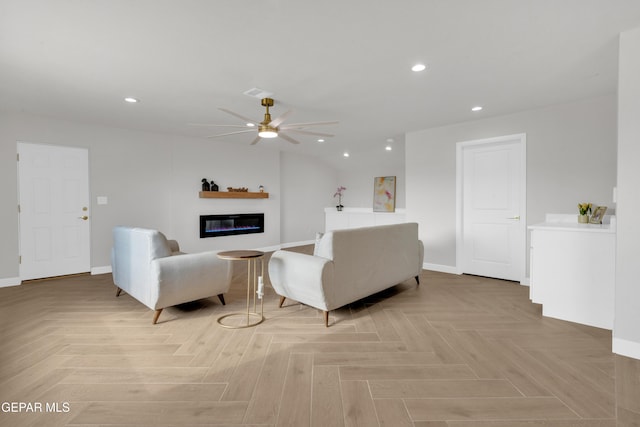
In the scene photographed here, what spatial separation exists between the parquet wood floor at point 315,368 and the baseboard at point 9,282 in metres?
1.16

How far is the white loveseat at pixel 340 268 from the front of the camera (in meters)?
2.87

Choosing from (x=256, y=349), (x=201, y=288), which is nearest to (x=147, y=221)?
(x=201, y=288)

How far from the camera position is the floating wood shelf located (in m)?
6.07

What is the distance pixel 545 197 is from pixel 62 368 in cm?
517

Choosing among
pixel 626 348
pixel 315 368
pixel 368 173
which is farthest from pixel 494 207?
pixel 368 173

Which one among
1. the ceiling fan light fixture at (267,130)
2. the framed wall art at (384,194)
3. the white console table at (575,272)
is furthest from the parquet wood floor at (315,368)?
the framed wall art at (384,194)

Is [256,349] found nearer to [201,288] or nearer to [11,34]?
[201,288]

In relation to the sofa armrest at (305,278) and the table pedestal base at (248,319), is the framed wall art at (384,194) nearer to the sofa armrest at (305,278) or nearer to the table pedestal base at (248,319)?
the sofa armrest at (305,278)

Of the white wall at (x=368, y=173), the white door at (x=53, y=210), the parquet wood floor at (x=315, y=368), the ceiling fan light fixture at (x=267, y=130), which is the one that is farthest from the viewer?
the white wall at (x=368, y=173)

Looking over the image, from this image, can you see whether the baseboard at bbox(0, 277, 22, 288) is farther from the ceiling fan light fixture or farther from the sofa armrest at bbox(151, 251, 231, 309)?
the ceiling fan light fixture

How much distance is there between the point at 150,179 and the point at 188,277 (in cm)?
324

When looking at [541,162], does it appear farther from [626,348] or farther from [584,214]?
Answer: [626,348]

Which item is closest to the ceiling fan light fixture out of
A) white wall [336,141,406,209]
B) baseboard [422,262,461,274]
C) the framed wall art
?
baseboard [422,262,461,274]

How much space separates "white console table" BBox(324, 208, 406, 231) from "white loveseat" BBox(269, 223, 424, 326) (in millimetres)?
3151
